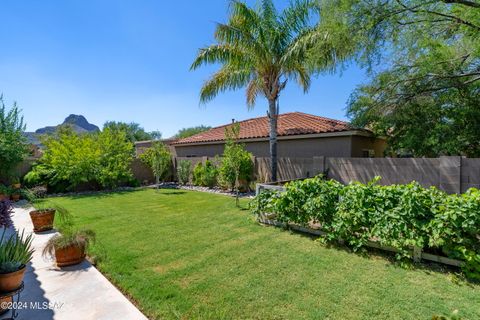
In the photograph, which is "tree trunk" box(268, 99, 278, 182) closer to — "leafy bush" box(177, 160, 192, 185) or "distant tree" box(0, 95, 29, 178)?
"leafy bush" box(177, 160, 192, 185)

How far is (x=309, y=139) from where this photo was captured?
12.5 m

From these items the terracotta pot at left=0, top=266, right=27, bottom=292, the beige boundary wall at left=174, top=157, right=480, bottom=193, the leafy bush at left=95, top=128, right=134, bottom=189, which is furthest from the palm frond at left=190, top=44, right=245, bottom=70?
the terracotta pot at left=0, top=266, right=27, bottom=292

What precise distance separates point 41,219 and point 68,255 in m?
3.06

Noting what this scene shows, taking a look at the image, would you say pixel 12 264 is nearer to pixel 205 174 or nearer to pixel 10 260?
pixel 10 260

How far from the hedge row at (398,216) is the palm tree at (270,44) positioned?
5468 millimetres

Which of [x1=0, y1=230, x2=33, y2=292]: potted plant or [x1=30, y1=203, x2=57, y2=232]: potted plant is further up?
[x1=0, y1=230, x2=33, y2=292]: potted plant

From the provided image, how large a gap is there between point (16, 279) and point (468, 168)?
1076 cm

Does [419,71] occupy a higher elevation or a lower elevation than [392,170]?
higher

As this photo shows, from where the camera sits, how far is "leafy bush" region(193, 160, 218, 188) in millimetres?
14432

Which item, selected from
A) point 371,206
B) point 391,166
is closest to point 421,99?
point 391,166

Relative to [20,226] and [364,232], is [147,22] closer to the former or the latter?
[20,226]

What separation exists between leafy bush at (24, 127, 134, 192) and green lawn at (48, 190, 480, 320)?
28.8 feet

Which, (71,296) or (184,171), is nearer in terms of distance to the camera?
(71,296)

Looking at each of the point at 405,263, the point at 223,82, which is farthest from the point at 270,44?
the point at 405,263
